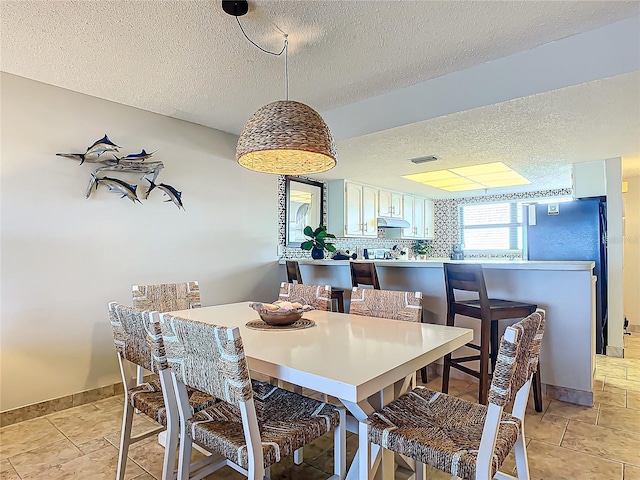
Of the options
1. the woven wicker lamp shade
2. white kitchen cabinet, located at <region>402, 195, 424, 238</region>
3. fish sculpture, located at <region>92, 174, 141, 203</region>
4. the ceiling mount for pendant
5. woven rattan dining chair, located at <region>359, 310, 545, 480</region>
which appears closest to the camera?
woven rattan dining chair, located at <region>359, 310, 545, 480</region>

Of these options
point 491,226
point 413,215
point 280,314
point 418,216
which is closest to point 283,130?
point 280,314

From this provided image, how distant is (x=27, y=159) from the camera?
248cm

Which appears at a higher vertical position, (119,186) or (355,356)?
(119,186)

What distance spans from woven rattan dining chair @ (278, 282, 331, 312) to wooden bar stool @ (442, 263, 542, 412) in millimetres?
916

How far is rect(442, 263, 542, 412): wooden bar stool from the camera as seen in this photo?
2.35 m

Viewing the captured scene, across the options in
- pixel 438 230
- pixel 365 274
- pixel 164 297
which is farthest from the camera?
pixel 438 230

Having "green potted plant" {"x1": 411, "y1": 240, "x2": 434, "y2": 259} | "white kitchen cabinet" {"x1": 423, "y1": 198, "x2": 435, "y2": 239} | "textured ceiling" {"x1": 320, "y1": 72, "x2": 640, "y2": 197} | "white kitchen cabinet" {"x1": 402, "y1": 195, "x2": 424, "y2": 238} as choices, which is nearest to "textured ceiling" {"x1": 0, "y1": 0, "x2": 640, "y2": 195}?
"textured ceiling" {"x1": 320, "y1": 72, "x2": 640, "y2": 197}

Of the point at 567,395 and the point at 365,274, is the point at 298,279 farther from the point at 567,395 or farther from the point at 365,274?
the point at 567,395

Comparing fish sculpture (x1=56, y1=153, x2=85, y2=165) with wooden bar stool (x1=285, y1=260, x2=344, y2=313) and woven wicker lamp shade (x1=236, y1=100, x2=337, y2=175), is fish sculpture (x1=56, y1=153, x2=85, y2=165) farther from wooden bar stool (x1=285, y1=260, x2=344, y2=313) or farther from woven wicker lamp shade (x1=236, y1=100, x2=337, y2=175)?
wooden bar stool (x1=285, y1=260, x2=344, y2=313)

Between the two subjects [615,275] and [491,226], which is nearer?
[615,275]

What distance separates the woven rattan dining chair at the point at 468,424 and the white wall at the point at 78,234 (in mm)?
2391

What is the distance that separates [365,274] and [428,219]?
404 cm

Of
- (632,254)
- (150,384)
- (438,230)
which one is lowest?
(150,384)

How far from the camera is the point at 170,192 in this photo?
10.3 feet
